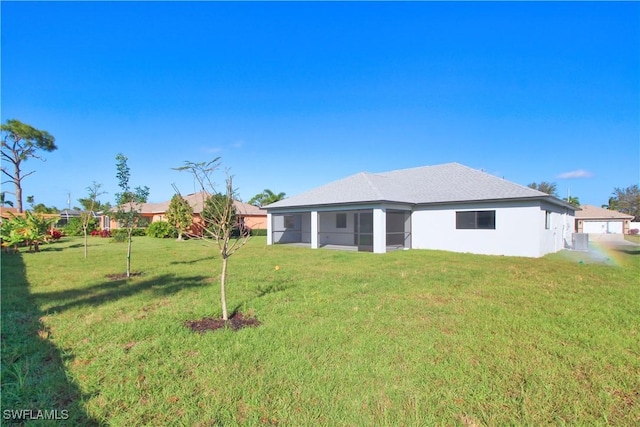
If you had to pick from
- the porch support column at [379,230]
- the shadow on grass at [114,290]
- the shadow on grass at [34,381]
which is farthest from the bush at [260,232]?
the shadow on grass at [34,381]

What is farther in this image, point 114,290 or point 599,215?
point 599,215

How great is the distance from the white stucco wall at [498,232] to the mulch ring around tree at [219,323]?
13.2 meters

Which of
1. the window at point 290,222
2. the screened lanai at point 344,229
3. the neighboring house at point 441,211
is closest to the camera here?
the neighboring house at point 441,211

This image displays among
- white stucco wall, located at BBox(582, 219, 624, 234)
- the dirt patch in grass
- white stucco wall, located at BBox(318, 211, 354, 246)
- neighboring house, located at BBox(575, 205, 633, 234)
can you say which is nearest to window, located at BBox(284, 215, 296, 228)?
white stucco wall, located at BBox(318, 211, 354, 246)

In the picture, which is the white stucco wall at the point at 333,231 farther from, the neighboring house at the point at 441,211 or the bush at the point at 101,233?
the bush at the point at 101,233

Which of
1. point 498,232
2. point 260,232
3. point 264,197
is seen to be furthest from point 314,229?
point 264,197

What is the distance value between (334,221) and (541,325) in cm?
1697

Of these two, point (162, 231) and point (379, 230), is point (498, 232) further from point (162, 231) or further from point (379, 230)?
point (162, 231)

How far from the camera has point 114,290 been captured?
284 inches

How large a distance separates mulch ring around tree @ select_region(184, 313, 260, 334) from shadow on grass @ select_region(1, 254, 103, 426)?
1.55m

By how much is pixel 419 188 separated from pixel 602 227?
3489cm

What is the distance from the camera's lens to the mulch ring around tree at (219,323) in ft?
15.4

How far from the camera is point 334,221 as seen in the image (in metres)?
21.6

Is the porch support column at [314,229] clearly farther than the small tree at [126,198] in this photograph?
Yes
